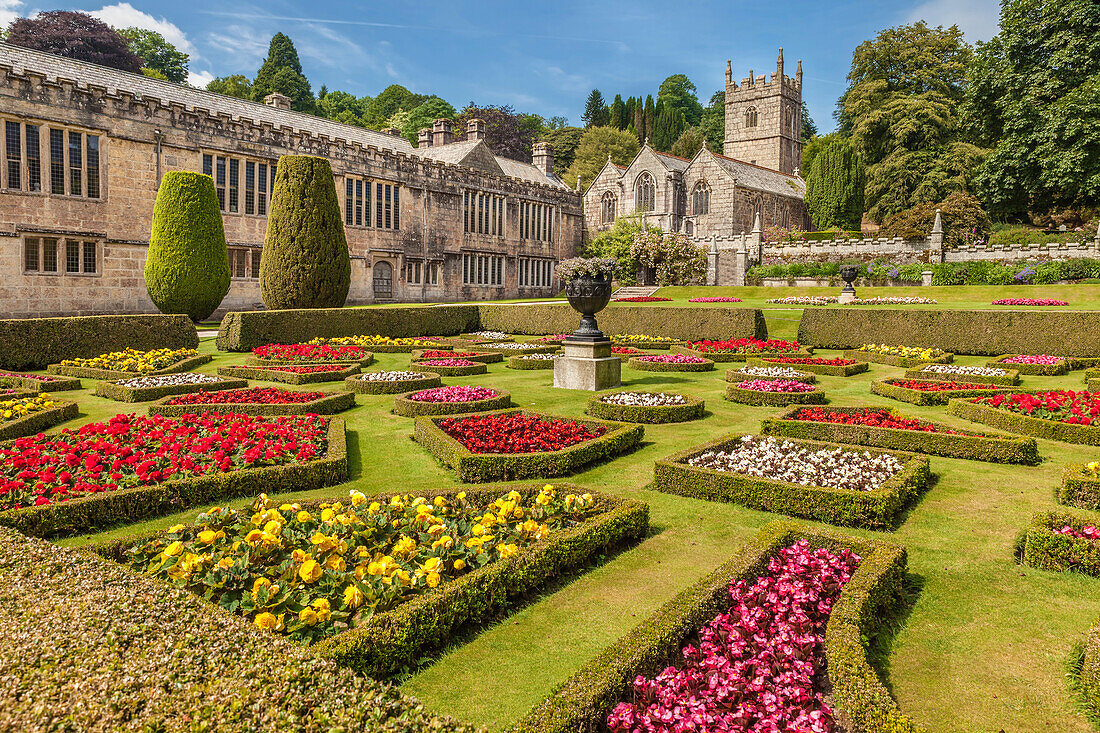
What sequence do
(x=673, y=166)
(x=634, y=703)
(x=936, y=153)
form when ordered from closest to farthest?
(x=634, y=703)
(x=936, y=153)
(x=673, y=166)

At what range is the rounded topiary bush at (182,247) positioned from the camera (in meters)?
23.1

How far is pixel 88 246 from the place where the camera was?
25406 millimetres

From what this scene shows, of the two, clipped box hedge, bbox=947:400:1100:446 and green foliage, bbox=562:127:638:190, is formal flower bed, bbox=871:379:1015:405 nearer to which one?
clipped box hedge, bbox=947:400:1100:446

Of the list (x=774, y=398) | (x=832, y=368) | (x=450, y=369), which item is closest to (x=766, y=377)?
(x=774, y=398)

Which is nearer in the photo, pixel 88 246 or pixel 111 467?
pixel 111 467

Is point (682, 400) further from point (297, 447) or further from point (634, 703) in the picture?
point (634, 703)

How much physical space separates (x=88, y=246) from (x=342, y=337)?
40.9 feet

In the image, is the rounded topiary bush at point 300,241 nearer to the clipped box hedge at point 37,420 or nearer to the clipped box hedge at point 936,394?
the clipped box hedge at point 37,420

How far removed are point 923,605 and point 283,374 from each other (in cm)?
1262

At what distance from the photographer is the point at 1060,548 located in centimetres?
503

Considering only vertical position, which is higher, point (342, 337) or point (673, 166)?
point (673, 166)

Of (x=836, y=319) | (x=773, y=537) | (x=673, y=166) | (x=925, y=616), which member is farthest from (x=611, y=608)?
(x=673, y=166)

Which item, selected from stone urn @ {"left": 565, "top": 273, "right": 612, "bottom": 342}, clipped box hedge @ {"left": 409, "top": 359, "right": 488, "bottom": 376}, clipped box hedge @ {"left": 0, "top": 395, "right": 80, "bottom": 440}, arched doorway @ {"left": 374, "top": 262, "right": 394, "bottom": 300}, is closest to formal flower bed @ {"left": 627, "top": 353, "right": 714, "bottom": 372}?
stone urn @ {"left": 565, "top": 273, "right": 612, "bottom": 342}

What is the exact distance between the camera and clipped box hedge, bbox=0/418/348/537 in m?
5.58
